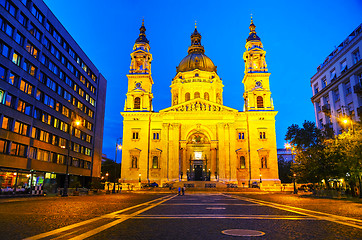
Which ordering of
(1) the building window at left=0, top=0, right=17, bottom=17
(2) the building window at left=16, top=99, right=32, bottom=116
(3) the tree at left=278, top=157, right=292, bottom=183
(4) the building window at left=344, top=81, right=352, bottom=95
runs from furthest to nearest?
(3) the tree at left=278, top=157, right=292, bottom=183, (4) the building window at left=344, top=81, right=352, bottom=95, (2) the building window at left=16, top=99, right=32, bottom=116, (1) the building window at left=0, top=0, right=17, bottom=17

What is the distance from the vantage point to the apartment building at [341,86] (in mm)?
33812

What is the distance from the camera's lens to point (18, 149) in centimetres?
3375

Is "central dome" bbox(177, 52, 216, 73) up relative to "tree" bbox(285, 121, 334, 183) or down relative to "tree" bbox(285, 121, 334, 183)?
up

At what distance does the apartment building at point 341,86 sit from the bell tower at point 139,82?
1405 inches

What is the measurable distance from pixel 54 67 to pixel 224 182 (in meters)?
36.7

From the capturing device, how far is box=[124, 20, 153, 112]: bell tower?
65.1 meters

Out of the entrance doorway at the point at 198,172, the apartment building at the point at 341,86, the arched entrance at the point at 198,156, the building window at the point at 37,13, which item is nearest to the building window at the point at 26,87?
the building window at the point at 37,13

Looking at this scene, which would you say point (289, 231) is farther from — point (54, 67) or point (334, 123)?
point (54, 67)

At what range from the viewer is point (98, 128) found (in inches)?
2414

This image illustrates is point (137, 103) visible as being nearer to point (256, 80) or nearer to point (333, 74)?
point (256, 80)

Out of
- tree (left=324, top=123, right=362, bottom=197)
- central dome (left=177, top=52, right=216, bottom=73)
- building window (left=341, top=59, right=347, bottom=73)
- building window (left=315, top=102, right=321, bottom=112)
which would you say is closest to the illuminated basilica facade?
central dome (left=177, top=52, right=216, bottom=73)

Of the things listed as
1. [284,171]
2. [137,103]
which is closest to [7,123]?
[137,103]

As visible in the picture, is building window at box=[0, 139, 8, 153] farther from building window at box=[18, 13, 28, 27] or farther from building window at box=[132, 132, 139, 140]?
building window at box=[132, 132, 139, 140]

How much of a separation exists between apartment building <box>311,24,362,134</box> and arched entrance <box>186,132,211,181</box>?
25778 mm
